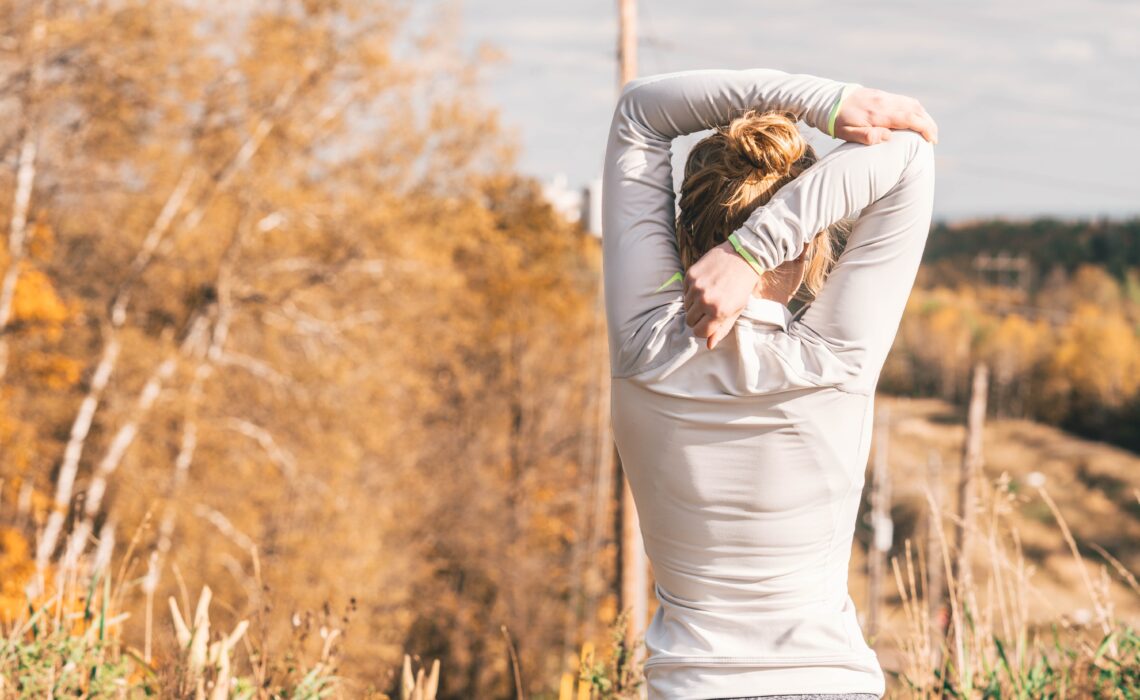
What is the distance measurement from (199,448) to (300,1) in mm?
6435

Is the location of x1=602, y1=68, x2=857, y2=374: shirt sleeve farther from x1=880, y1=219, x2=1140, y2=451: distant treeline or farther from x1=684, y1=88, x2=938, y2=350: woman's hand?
x1=880, y1=219, x2=1140, y2=451: distant treeline

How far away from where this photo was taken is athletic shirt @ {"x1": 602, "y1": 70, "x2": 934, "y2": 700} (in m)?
1.41

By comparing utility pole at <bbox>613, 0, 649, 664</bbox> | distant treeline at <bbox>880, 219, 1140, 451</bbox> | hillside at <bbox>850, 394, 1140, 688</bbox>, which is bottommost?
hillside at <bbox>850, 394, 1140, 688</bbox>

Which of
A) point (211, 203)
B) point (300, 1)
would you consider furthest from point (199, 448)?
point (300, 1)

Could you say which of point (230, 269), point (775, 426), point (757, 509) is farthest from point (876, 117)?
point (230, 269)

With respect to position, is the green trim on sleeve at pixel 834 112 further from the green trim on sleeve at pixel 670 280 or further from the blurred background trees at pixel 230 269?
the blurred background trees at pixel 230 269

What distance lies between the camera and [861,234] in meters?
1.45

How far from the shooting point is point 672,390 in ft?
4.73

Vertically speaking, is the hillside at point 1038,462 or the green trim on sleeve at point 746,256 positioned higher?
the green trim on sleeve at point 746,256

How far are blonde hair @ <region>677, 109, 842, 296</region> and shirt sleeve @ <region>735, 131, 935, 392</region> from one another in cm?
4

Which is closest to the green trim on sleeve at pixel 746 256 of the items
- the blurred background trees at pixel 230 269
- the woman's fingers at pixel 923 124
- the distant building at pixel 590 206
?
the woman's fingers at pixel 923 124

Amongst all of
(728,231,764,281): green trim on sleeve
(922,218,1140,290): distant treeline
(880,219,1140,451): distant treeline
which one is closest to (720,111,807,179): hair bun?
(728,231,764,281): green trim on sleeve

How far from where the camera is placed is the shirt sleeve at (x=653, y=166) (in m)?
1.50

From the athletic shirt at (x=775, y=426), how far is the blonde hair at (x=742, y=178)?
47 millimetres
